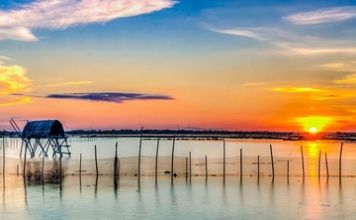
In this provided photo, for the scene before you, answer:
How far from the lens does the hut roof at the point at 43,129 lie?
5822cm

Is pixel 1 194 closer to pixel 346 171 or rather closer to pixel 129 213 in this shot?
pixel 129 213

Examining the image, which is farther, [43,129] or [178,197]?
[43,129]

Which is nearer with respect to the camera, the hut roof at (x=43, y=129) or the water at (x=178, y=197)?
the water at (x=178, y=197)

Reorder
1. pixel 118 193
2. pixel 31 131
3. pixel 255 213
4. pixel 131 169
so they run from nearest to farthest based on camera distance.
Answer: pixel 255 213, pixel 118 193, pixel 131 169, pixel 31 131

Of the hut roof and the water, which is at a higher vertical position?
the hut roof

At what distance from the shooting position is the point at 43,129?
5866 cm

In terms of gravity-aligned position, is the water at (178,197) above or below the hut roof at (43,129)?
below

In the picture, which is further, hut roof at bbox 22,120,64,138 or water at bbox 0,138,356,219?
hut roof at bbox 22,120,64,138

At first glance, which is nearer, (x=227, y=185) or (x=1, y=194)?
(x=1, y=194)

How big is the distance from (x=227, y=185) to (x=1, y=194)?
38.0 feet

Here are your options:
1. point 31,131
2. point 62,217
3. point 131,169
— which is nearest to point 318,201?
point 62,217

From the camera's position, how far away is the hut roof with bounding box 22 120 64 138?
58219 millimetres

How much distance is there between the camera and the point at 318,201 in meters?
27.5

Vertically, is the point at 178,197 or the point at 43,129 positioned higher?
the point at 43,129
